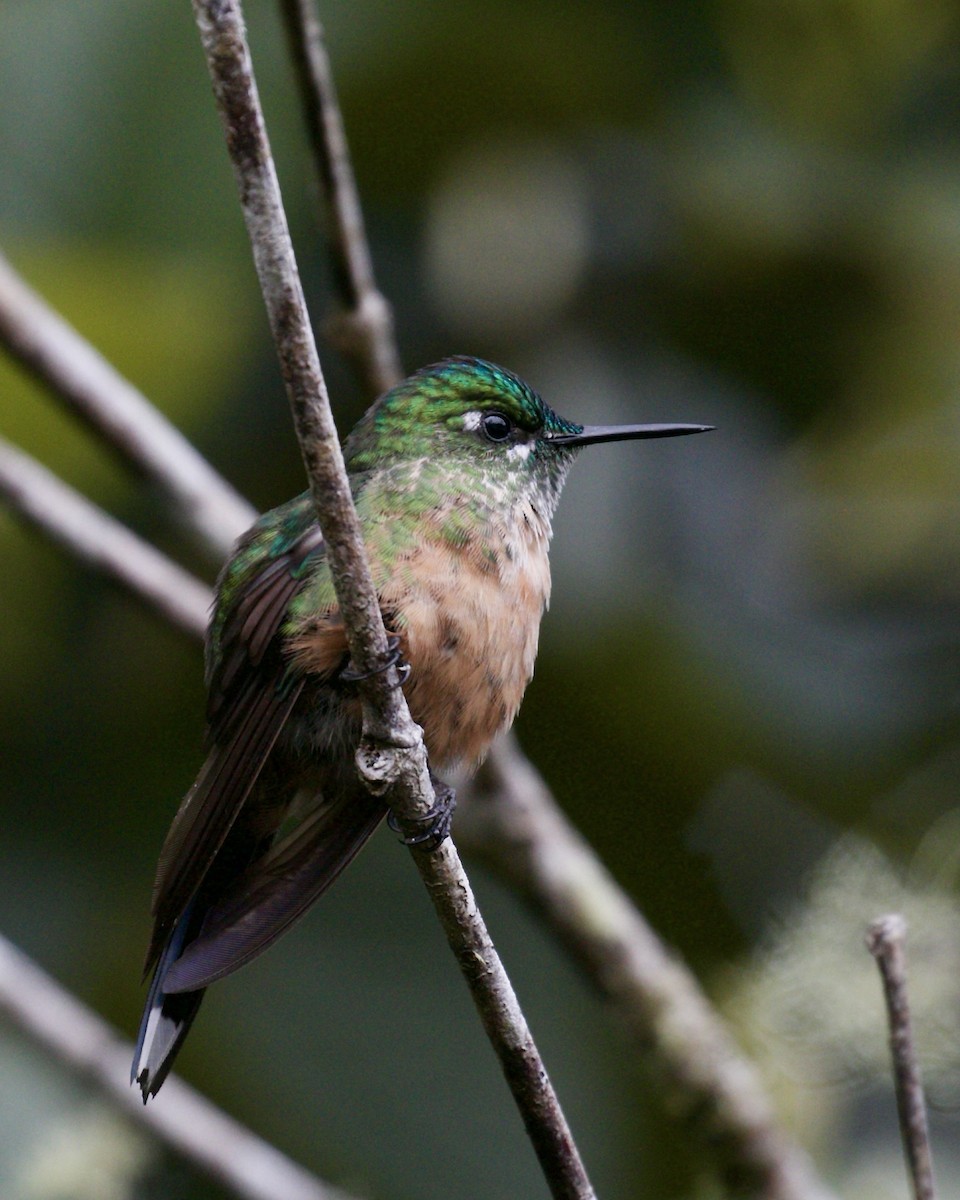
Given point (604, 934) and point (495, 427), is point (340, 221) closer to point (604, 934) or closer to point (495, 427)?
point (495, 427)

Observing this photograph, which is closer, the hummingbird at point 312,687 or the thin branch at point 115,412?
the hummingbird at point 312,687

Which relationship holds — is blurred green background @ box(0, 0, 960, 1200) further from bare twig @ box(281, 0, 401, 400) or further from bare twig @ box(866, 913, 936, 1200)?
bare twig @ box(866, 913, 936, 1200)

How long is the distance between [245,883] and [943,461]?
2.32 m

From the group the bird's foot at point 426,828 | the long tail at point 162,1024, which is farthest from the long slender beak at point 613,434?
the long tail at point 162,1024

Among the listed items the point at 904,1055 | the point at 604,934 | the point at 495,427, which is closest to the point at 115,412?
the point at 495,427

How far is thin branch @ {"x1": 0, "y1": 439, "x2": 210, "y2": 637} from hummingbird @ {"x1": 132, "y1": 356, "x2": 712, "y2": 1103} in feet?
1.92

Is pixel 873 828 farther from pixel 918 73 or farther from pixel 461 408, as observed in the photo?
pixel 918 73

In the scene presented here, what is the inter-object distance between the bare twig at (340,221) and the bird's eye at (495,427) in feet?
1.70

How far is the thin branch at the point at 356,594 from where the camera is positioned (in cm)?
148

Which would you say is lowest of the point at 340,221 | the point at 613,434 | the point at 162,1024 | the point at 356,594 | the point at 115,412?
the point at 162,1024

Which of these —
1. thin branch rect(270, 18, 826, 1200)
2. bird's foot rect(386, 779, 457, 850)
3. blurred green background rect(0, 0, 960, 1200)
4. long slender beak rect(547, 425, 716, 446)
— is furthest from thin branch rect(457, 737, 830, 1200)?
bird's foot rect(386, 779, 457, 850)

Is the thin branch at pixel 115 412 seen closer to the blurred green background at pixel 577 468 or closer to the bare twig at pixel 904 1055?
the blurred green background at pixel 577 468

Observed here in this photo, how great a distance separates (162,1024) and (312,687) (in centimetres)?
61

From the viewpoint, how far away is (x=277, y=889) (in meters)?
2.63
